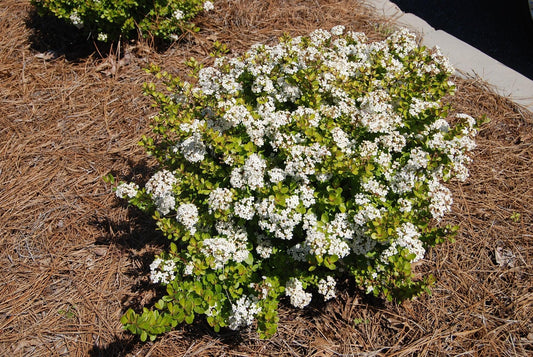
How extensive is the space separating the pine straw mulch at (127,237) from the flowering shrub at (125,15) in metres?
0.24

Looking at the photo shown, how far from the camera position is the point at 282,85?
282 centimetres

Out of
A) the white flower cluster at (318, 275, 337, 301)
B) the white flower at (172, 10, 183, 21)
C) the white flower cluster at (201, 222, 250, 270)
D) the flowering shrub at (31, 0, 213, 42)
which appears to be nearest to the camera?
the white flower cluster at (201, 222, 250, 270)

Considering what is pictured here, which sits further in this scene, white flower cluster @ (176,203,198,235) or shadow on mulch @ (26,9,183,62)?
shadow on mulch @ (26,9,183,62)

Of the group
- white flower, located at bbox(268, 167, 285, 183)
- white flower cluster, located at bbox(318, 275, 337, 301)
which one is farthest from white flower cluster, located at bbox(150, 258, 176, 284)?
white flower cluster, located at bbox(318, 275, 337, 301)

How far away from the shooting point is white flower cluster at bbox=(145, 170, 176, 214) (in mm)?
2521

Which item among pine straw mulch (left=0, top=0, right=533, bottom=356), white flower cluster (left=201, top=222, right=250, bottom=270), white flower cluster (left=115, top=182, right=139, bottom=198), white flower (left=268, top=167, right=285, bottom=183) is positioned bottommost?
pine straw mulch (left=0, top=0, right=533, bottom=356)

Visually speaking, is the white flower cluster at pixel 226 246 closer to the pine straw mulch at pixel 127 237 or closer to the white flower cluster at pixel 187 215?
the white flower cluster at pixel 187 215

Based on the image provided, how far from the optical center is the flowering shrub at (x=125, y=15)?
13.4 feet

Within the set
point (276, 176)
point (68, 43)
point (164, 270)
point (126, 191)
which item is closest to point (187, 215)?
point (164, 270)

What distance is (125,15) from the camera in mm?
4156

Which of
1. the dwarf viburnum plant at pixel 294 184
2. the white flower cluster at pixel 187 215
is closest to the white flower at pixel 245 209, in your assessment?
the dwarf viburnum plant at pixel 294 184

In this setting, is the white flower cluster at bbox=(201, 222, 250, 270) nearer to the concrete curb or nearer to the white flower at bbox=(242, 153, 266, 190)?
the white flower at bbox=(242, 153, 266, 190)

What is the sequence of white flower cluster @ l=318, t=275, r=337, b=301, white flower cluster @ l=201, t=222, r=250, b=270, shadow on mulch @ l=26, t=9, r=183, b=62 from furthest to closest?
shadow on mulch @ l=26, t=9, r=183, b=62
white flower cluster @ l=318, t=275, r=337, b=301
white flower cluster @ l=201, t=222, r=250, b=270

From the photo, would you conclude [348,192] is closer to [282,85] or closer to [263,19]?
[282,85]
